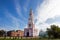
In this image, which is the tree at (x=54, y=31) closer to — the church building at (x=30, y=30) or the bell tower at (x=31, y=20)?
the church building at (x=30, y=30)

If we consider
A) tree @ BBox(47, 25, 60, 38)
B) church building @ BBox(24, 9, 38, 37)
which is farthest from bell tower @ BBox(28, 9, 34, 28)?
tree @ BBox(47, 25, 60, 38)

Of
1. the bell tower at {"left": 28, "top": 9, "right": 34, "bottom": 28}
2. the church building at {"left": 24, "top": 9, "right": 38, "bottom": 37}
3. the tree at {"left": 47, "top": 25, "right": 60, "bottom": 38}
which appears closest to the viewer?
the tree at {"left": 47, "top": 25, "right": 60, "bottom": 38}

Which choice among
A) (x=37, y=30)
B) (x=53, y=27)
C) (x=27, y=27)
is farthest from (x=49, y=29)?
(x=27, y=27)

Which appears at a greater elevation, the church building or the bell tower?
the bell tower

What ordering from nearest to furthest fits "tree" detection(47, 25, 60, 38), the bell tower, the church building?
"tree" detection(47, 25, 60, 38)
the bell tower
the church building

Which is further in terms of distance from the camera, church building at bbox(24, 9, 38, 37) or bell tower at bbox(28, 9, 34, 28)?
church building at bbox(24, 9, 38, 37)

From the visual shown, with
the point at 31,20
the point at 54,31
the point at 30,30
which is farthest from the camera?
the point at 30,30

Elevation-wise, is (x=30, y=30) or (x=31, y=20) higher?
(x=31, y=20)

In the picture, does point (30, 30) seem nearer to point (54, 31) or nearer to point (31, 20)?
point (31, 20)

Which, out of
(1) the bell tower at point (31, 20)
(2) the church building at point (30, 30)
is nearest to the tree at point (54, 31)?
(2) the church building at point (30, 30)

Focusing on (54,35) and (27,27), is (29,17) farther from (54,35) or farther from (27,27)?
(54,35)

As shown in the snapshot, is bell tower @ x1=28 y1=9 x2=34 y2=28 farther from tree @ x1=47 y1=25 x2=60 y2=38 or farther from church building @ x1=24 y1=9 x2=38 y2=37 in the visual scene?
tree @ x1=47 y1=25 x2=60 y2=38

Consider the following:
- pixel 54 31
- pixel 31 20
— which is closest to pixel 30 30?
pixel 31 20

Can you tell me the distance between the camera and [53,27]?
882 inches
